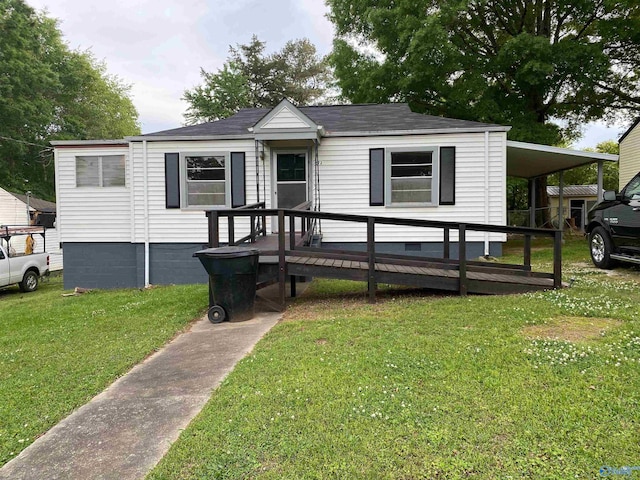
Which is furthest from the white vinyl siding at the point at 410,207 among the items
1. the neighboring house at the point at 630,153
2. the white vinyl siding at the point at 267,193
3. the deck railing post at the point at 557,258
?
the neighboring house at the point at 630,153

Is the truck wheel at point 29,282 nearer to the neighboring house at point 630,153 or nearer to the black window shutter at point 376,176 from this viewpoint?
the black window shutter at point 376,176

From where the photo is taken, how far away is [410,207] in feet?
31.0

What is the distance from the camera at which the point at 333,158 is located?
960 centimetres

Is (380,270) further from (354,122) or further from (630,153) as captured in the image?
(630,153)

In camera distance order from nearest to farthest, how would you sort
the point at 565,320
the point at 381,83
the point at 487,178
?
the point at 565,320 < the point at 487,178 < the point at 381,83

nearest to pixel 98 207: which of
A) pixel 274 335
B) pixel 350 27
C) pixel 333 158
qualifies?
pixel 333 158

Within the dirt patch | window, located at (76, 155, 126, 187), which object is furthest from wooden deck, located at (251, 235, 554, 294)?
window, located at (76, 155, 126, 187)

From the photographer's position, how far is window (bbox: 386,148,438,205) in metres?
9.45

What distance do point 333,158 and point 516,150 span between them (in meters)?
4.77

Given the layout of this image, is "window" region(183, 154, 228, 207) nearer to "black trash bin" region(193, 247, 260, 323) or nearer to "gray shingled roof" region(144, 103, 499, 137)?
"gray shingled roof" region(144, 103, 499, 137)

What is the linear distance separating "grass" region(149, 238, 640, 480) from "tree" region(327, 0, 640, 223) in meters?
12.5

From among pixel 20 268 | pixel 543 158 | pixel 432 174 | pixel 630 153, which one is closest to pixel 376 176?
pixel 432 174

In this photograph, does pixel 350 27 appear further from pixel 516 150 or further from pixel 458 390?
pixel 458 390

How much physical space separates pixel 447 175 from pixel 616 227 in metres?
3.40
